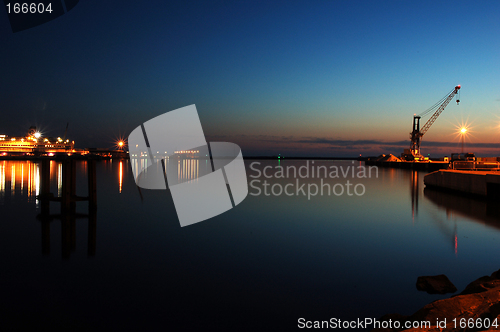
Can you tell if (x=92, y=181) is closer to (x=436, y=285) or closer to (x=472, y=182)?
(x=436, y=285)

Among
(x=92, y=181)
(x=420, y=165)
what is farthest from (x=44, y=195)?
(x=420, y=165)

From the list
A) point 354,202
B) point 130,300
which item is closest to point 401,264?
point 130,300

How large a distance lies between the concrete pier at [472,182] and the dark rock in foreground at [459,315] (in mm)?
18760

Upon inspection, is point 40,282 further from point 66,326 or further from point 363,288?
point 363,288

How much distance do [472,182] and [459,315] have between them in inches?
834

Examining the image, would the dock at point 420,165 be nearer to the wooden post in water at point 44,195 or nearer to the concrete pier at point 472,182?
the concrete pier at point 472,182

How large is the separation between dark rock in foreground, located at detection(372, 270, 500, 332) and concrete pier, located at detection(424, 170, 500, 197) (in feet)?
61.5

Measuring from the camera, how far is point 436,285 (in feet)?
23.2

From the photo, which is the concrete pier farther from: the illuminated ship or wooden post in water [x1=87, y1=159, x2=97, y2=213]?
the illuminated ship

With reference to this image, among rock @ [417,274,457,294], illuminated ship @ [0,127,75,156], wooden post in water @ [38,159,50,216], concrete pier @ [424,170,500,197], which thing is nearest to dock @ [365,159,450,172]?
concrete pier @ [424,170,500,197]

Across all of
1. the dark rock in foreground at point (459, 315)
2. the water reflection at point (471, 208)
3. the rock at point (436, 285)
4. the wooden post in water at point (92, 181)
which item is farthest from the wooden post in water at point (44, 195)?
the water reflection at point (471, 208)

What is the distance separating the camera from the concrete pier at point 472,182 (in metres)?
20.3

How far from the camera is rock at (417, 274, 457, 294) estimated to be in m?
6.97

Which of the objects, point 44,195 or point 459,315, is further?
point 44,195
